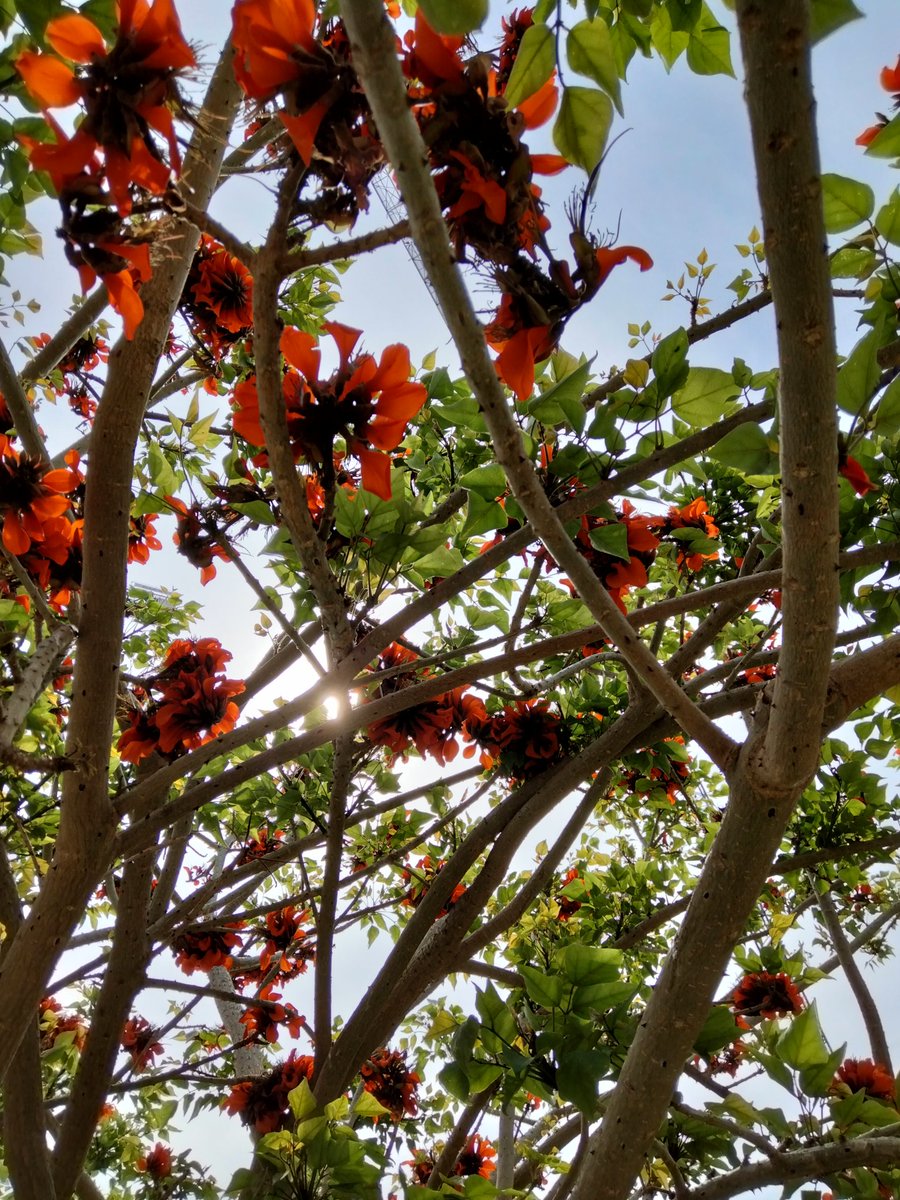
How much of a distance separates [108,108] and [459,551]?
1.12 m

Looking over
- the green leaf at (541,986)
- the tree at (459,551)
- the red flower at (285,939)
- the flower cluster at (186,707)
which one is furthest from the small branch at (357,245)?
the red flower at (285,939)

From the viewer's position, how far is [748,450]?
42.4 inches

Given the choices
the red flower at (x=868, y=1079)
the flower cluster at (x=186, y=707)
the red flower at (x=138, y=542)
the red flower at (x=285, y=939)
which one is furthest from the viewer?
the red flower at (x=285, y=939)

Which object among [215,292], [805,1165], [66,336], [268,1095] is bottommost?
[805,1165]

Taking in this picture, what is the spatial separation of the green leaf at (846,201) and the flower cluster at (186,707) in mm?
1394

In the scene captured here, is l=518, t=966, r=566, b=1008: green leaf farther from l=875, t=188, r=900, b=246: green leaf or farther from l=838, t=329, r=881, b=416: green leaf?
l=875, t=188, r=900, b=246: green leaf

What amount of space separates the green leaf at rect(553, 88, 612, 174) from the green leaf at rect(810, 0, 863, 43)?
0.20 metres

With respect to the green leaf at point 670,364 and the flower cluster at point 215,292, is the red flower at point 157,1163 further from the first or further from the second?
the green leaf at point 670,364

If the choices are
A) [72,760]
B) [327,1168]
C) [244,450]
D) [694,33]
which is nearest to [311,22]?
[694,33]

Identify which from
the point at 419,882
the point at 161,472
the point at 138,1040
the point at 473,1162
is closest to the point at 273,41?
the point at 161,472

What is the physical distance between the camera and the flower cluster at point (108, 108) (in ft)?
2.13

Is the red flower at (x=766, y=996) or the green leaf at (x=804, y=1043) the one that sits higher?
the red flower at (x=766, y=996)

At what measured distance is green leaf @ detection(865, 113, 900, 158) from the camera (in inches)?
34.2

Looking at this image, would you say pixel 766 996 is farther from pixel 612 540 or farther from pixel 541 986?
pixel 612 540
